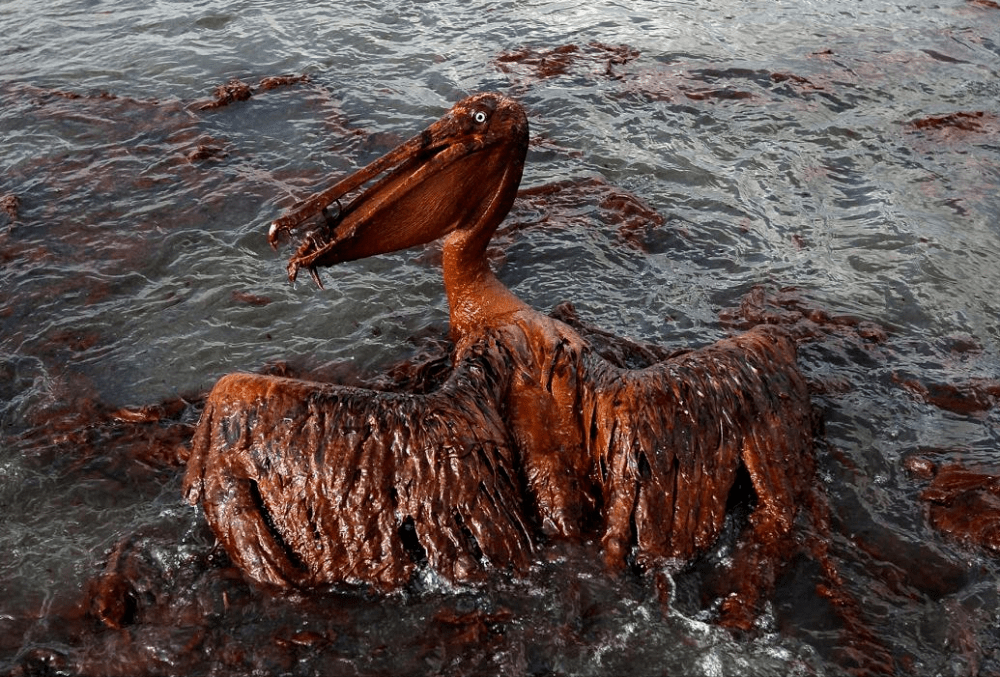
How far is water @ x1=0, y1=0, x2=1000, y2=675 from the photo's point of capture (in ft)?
13.9

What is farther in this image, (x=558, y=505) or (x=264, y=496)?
(x=558, y=505)

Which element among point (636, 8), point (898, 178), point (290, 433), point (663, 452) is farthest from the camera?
point (636, 8)

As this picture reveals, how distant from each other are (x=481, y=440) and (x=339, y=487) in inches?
26.4

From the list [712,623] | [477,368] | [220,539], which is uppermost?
[477,368]

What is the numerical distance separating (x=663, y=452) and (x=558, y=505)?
55 centimetres

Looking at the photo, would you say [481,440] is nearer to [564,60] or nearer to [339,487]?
[339,487]

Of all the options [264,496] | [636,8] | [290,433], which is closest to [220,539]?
[264,496]

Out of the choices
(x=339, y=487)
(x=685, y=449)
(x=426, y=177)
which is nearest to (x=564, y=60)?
(x=426, y=177)

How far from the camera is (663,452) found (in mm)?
4559

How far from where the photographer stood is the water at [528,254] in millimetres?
4238

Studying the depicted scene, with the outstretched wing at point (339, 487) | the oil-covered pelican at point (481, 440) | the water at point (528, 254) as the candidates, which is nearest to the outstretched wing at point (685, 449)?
the oil-covered pelican at point (481, 440)

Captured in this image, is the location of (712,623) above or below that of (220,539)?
below

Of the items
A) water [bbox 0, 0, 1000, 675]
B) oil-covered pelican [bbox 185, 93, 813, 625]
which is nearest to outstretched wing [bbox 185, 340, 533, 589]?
oil-covered pelican [bbox 185, 93, 813, 625]

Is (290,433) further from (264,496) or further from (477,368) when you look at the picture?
(477,368)
